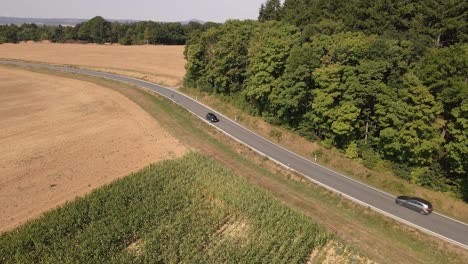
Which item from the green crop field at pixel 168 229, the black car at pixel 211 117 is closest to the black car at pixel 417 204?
the green crop field at pixel 168 229

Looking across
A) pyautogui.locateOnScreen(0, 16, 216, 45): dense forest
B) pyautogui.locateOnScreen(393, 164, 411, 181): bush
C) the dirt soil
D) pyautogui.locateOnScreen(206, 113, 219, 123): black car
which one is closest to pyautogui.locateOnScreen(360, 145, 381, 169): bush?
pyautogui.locateOnScreen(393, 164, 411, 181): bush

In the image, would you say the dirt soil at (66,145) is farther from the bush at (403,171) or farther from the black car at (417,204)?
the bush at (403,171)

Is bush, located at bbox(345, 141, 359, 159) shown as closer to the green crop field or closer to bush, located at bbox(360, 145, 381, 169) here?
bush, located at bbox(360, 145, 381, 169)

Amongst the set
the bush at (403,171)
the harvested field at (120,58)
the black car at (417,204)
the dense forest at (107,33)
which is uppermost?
the dense forest at (107,33)

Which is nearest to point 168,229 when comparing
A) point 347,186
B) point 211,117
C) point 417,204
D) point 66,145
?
point 347,186

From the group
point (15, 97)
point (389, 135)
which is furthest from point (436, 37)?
point (15, 97)

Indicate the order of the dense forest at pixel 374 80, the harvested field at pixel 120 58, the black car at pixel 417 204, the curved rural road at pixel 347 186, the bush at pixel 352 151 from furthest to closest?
the harvested field at pixel 120 58
the bush at pixel 352 151
the dense forest at pixel 374 80
the black car at pixel 417 204
the curved rural road at pixel 347 186

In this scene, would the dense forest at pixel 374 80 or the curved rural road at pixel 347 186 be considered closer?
the curved rural road at pixel 347 186
